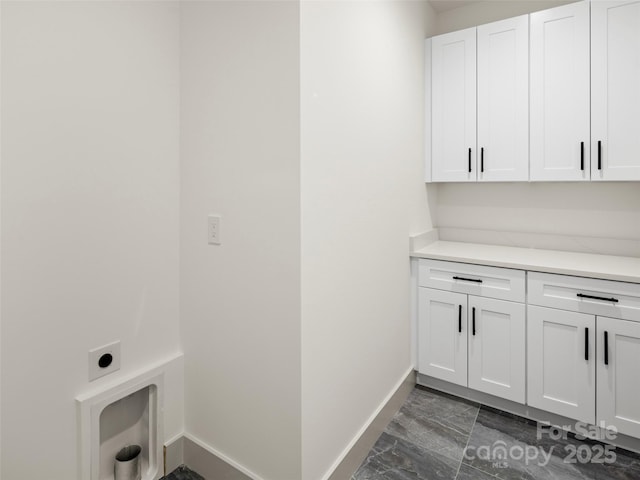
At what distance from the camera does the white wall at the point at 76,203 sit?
1.23 m

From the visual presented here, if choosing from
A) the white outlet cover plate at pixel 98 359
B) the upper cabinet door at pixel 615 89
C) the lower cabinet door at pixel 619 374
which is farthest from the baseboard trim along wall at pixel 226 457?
the upper cabinet door at pixel 615 89

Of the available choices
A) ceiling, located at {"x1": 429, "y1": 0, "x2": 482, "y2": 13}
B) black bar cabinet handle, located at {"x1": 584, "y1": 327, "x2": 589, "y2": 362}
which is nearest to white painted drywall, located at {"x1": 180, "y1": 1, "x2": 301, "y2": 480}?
black bar cabinet handle, located at {"x1": 584, "y1": 327, "x2": 589, "y2": 362}

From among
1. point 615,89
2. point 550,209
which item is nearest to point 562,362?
point 550,209

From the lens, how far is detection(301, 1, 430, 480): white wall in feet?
4.67

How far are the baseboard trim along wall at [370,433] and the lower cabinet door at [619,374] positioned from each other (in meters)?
1.01

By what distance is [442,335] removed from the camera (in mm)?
2330

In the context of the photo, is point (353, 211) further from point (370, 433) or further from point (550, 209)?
point (550, 209)

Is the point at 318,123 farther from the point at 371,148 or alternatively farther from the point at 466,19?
the point at 466,19

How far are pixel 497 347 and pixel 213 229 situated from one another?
174cm

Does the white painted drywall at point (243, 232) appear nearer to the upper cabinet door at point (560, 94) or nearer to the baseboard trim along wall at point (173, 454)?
the baseboard trim along wall at point (173, 454)

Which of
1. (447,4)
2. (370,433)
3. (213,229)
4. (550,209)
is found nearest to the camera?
(213,229)

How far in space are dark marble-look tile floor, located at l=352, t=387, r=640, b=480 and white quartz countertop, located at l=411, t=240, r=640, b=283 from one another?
0.89 meters

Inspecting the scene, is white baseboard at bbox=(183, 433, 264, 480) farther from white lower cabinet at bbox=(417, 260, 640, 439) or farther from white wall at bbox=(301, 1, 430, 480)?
white lower cabinet at bbox=(417, 260, 640, 439)

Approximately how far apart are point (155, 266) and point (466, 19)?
271 cm
